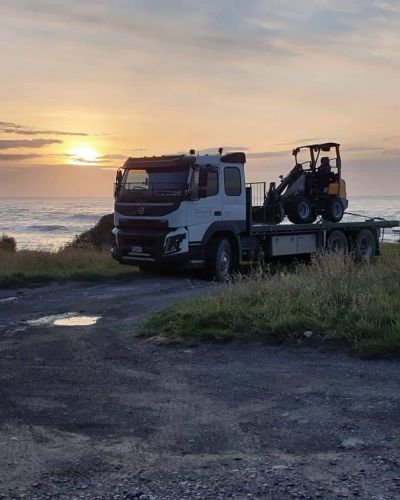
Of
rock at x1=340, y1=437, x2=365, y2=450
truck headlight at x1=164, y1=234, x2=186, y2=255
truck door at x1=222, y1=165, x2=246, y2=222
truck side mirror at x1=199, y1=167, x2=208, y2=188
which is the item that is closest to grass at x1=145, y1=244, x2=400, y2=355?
rock at x1=340, y1=437, x2=365, y2=450

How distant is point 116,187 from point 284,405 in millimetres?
11357

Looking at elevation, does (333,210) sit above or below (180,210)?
below

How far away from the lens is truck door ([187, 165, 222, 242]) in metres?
14.8

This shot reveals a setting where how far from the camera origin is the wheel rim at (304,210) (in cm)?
1860

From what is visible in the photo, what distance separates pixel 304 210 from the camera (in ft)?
61.5

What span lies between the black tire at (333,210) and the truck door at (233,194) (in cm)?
400

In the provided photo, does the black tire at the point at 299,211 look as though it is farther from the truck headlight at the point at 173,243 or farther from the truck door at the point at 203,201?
the truck headlight at the point at 173,243

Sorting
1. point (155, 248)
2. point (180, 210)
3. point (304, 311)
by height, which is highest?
point (180, 210)

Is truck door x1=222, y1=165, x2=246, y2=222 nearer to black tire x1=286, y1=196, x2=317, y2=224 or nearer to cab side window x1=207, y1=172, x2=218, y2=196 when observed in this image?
cab side window x1=207, y1=172, x2=218, y2=196

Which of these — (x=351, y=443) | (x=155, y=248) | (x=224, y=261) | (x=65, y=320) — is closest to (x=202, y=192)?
(x=155, y=248)

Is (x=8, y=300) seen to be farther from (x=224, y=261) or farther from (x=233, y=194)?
(x=233, y=194)

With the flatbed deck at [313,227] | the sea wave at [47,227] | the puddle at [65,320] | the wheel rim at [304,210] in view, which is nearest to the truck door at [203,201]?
the flatbed deck at [313,227]

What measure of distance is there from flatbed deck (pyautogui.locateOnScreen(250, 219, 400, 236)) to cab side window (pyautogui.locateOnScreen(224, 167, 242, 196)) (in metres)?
1.13

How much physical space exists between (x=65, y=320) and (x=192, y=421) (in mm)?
5482
